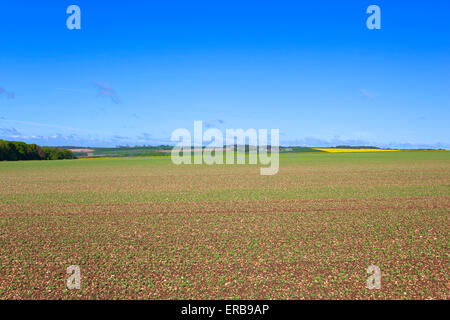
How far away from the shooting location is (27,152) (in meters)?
83.6

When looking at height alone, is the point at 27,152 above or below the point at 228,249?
above

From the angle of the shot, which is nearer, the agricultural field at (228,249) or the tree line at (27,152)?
the agricultural field at (228,249)

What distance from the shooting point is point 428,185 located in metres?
23.2

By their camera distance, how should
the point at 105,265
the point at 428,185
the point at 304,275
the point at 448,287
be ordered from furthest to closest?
the point at 428,185 → the point at 105,265 → the point at 304,275 → the point at 448,287

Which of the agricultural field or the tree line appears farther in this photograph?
the tree line

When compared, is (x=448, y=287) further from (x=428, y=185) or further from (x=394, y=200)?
(x=428, y=185)

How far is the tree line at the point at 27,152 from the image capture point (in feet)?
259

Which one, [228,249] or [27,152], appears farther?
[27,152]

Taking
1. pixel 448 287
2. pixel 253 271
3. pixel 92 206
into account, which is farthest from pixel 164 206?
pixel 448 287

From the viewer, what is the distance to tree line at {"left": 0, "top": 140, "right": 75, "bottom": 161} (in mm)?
79000

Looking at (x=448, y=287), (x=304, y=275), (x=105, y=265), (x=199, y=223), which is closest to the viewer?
(x=448, y=287)

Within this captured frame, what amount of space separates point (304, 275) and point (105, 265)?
5093mm

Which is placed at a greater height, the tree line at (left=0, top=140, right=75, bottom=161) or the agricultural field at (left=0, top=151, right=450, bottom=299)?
the tree line at (left=0, top=140, right=75, bottom=161)

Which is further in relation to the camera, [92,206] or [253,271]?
[92,206]
